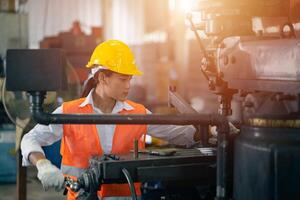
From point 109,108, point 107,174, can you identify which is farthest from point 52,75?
point 109,108

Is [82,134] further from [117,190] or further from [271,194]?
[271,194]

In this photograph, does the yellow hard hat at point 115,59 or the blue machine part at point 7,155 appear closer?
the yellow hard hat at point 115,59

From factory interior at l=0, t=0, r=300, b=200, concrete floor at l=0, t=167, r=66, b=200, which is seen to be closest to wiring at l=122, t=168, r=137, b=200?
factory interior at l=0, t=0, r=300, b=200

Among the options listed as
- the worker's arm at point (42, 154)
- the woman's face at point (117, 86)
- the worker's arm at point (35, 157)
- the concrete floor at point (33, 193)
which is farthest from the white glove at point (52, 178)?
the concrete floor at point (33, 193)

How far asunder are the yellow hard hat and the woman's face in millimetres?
32

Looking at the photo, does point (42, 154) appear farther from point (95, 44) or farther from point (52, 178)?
point (95, 44)

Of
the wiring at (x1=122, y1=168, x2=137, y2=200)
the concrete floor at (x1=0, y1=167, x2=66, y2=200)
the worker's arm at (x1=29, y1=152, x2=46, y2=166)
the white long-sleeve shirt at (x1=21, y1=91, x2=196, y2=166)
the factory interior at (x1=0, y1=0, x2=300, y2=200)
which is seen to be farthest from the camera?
the concrete floor at (x1=0, y1=167, x2=66, y2=200)

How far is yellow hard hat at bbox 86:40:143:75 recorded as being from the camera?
2.82 meters

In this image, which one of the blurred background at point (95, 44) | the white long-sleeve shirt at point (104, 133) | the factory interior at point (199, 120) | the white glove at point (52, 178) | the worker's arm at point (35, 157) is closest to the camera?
the factory interior at point (199, 120)

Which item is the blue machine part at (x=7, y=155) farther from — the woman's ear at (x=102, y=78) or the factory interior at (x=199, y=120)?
the woman's ear at (x=102, y=78)

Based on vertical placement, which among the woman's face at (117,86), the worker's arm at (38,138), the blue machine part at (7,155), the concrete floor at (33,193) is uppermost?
Result: the woman's face at (117,86)

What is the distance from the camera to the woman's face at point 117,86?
9.25 feet

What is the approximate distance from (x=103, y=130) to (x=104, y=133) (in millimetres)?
15

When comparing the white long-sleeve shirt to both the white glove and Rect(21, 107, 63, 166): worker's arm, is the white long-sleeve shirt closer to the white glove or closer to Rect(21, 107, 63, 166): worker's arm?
Rect(21, 107, 63, 166): worker's arm
